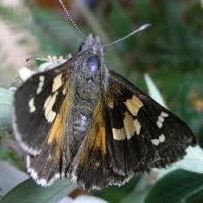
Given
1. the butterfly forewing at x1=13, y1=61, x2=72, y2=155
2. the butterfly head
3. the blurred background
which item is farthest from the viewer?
the blurred background

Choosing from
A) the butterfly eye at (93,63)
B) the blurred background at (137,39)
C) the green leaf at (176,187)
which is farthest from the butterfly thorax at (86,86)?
the blurred background at (137,39)

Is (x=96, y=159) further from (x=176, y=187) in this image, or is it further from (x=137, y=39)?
(x=137, y=39)

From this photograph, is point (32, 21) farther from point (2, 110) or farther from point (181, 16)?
point (2, 110)

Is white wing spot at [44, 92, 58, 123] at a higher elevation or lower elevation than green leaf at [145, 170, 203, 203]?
higher

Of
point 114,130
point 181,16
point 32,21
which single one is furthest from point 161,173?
point 181,16

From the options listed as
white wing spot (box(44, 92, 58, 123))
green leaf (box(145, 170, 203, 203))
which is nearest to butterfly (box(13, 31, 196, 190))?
white wing spot (box(44, 92, 58, 123))

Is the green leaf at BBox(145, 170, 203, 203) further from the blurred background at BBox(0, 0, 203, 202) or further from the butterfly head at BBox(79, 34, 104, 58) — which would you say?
the blurred background at BBox(0, 0, 203, 202)

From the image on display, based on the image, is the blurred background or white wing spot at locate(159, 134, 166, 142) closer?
white wing spot at locate(159, 134, 166, 142)

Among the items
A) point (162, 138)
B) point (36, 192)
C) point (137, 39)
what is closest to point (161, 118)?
point (162, 138)
